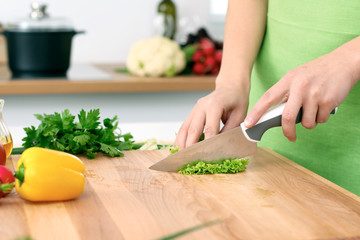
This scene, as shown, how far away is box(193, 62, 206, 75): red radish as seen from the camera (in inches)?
110

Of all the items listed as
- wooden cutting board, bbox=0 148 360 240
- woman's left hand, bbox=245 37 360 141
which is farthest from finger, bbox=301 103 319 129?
wooden cutting board, bbox=0 148 360 240

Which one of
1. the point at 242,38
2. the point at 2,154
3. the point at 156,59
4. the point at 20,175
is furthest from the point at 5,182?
the point at 156,59

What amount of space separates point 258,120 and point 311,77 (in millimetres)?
143

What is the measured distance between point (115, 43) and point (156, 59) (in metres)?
0.67

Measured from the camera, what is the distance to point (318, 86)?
3.38 feet

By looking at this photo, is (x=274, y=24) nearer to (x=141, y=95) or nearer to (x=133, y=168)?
(x=133, y=168)

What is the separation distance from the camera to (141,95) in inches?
103

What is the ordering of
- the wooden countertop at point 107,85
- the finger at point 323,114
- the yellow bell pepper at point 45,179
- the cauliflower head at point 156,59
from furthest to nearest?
the cauliflower head at point 156,59
the wooden countertop at point 107,85
the finger at point 323,114
the yellow bell pepper at point 45,179

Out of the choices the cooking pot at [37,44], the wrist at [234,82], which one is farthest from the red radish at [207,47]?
the wrist at [234,82]

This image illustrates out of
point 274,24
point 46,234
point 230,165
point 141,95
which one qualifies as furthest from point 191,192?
point 141,95

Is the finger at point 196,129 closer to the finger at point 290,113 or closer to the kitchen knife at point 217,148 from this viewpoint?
the kitchen knife at point 217,148

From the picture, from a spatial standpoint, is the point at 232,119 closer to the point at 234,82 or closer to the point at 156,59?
the point at 234,82

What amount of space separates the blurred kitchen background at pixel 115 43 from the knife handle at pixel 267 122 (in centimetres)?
147

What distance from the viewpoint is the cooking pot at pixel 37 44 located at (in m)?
2.54
